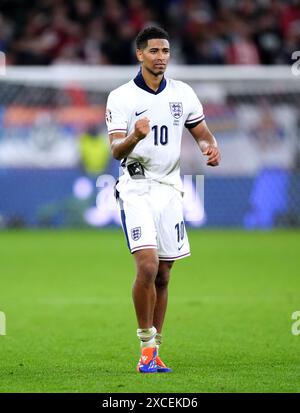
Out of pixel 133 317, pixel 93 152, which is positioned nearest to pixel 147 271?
pixel 133 317

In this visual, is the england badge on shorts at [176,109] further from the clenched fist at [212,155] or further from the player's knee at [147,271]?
the player's knee at [147,271]

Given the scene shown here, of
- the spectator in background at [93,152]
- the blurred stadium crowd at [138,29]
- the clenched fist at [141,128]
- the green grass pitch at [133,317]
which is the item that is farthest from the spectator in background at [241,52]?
the clenched fist at [141,128]

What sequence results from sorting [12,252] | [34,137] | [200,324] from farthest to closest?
[34,137] < [12,252] < [200,324]

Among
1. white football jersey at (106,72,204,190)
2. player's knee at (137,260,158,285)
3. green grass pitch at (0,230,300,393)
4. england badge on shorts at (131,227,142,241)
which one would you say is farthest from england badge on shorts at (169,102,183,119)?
green grass pitch at (0,230,300,393)

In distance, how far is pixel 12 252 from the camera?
18062mm

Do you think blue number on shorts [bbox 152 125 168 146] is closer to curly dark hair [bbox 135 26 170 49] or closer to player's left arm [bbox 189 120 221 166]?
player's left arm [bbox 189 120 221 166]

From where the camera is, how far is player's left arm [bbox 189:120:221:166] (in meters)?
8.33

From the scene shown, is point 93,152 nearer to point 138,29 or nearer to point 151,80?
point 138,29

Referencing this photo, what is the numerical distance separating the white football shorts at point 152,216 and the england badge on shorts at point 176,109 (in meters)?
0.54

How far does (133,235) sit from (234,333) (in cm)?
248

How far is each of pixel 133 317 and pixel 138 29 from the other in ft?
46.3
